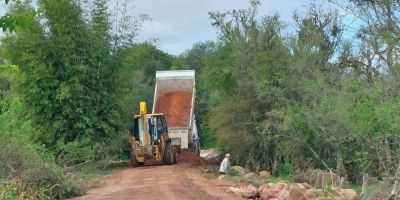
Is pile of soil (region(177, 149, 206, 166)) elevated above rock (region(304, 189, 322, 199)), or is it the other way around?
rock (region(304, 189, 322, 199))

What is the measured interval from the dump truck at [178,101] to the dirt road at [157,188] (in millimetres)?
11076

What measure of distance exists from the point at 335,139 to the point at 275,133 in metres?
5.39

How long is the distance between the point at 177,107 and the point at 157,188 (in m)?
18.9

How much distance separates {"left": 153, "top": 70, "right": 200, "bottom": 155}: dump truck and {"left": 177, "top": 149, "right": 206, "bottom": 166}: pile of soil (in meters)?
0.44

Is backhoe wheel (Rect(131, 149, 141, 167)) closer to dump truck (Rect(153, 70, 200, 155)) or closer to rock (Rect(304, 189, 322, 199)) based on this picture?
dump truck (Rect(153, 70, 200, 155))

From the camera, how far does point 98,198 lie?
62.3ft

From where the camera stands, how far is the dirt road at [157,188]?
62.5 ft

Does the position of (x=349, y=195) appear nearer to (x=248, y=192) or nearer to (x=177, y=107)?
(x=248, y=192)

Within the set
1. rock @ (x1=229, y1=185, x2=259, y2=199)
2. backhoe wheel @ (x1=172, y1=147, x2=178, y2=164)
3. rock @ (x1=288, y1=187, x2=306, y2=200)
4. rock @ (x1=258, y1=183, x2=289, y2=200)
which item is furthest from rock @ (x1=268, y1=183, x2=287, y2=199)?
backhoe wheel @ (x1=172, y1=147, x2=178, y2=164)

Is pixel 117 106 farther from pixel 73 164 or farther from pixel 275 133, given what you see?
pixel 275 133

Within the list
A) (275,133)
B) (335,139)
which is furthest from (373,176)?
(275,133)

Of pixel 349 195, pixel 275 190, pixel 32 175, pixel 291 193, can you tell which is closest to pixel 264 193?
pixel 275 190

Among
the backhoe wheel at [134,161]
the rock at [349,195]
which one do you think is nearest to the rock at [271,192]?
the rock at [349,195]

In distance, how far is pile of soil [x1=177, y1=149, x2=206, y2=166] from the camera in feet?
122
